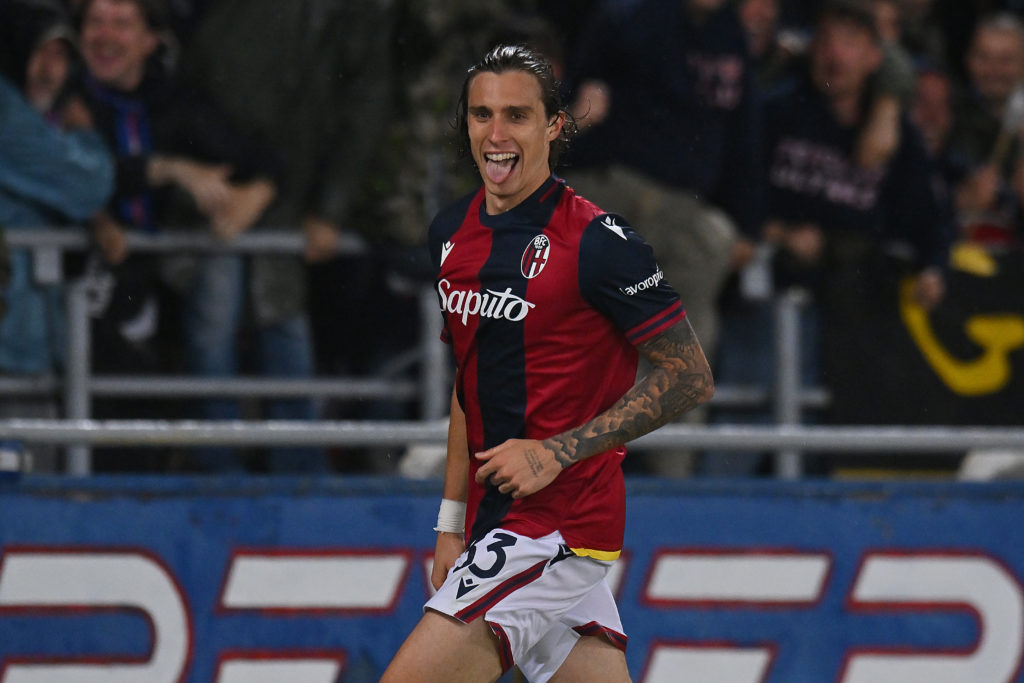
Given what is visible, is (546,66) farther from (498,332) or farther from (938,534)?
(938,534)

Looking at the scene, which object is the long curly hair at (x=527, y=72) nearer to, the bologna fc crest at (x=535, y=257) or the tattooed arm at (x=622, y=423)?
the bologna fc crest at (x=535, y=257)

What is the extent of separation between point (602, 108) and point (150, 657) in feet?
10.0

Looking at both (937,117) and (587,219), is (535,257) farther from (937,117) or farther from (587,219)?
(937,117)

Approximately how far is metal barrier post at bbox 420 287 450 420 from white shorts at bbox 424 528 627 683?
8.51 ft

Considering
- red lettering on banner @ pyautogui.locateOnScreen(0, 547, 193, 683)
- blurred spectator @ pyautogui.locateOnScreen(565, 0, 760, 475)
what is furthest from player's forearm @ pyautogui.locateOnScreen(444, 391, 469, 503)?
blurred spectator @ pyautogui.locateOnScreen(565, 0, 760, 475)

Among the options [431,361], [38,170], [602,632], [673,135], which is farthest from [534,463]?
[673,135]

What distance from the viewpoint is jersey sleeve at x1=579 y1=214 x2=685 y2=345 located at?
12.6 ft

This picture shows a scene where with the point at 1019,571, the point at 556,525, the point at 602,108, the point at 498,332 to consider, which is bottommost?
the point at 1019,571

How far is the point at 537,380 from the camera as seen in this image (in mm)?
3951

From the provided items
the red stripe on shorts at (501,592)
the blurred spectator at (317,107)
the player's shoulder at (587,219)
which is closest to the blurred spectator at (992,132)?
the blurred spectator at (317,107)

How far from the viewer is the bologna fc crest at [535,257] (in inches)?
153

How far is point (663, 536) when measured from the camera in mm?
6004

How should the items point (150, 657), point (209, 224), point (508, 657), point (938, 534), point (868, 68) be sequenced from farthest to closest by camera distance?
point (868, 68) < point (209, 224) < point (938, 534) < point (150, 657) < point (508, 657)

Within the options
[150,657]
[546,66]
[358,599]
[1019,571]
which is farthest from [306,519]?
[1019,571]
